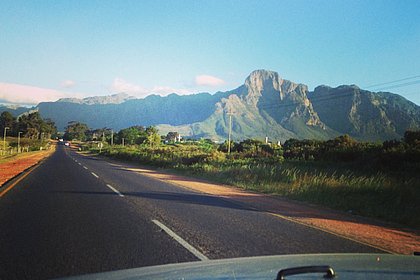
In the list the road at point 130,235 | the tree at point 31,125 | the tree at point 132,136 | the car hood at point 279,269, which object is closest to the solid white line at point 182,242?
the road at point 130,235

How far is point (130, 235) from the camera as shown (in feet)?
23.3

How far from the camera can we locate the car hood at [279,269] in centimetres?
318

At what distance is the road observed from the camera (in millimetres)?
5391

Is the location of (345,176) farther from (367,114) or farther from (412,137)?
(367,114)

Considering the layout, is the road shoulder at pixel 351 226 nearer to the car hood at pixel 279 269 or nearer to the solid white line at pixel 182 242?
the car hood at pixel 279 269

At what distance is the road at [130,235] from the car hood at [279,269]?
1.59 meters

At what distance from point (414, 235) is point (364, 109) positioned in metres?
141

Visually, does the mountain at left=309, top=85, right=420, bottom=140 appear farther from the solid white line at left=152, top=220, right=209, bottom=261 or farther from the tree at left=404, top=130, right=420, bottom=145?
the solid white line at left=152, top=220, right=209, bottom=261

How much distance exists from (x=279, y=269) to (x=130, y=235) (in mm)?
4202

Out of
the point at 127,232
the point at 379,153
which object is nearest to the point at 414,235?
the point at 127,232

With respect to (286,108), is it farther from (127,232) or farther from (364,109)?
(127,232)

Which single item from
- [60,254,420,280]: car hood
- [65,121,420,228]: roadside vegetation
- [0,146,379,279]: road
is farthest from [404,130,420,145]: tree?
[60,254,420,280]: car hood

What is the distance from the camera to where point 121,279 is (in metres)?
3.27

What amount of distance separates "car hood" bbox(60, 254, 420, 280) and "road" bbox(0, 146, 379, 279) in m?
1.59
